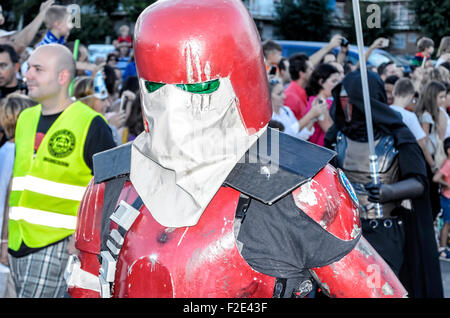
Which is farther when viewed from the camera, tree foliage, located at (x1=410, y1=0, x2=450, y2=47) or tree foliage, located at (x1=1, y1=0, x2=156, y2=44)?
tree foliage, located at (x1=1, y1=0, x2=156, y2=44)

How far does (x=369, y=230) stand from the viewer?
13.5 feet

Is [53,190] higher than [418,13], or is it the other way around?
[53,190]

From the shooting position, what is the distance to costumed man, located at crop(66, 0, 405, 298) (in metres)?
2.03

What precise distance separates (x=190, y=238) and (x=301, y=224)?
0.35m

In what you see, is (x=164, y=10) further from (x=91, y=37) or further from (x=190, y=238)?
(x=91, y=37)

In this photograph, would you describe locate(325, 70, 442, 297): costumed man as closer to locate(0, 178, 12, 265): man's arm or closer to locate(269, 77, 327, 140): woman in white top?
locate(269, 77, 327, 140): woman in white top

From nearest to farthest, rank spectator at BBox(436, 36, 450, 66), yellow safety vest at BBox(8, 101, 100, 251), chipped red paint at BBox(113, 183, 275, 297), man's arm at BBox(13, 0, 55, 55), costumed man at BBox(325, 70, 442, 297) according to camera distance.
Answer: chipped red paint at BBox(113, 183, 275, 297) → yellow safety vest at BBox(8, 101, 100, 251) → costumed man at BBox(325, 70, 442, 297) → man's arm at BBox(13, 0, 55, 55) → spectator at BBox(436, 36, 450, 66)

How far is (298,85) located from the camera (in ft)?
23.6

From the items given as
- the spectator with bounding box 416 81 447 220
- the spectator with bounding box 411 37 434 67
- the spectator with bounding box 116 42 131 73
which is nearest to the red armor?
the spectator with bounding box 416 81 447 220

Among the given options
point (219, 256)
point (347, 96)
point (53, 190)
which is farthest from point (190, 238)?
point (347, 96)

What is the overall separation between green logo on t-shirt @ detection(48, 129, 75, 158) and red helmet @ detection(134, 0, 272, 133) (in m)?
1.76

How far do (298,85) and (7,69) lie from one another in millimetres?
3058

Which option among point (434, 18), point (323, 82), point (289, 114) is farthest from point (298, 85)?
point (434, 18)

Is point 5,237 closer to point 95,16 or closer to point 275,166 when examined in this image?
point 275,166
